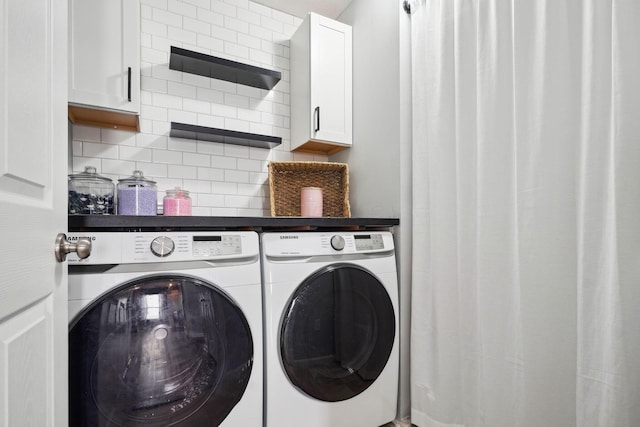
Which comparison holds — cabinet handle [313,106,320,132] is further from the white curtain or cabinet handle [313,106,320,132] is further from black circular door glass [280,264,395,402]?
black circular door glass [280,264,395,402]

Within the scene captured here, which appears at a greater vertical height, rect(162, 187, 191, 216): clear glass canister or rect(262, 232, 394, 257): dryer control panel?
rect(162, 187, 191, 216): clear glass canister

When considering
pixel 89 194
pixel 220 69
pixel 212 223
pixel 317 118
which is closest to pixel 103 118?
pixel 89 194

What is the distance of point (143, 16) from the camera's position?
1.82 m

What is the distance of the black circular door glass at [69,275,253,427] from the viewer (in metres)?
0.99

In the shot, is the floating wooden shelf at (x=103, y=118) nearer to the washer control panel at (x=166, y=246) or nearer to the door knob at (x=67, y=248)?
the washer control panel at (x=166, y=246)

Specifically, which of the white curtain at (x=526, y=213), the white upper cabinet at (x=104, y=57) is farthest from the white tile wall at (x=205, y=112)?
the white curtain at (x=526, y=213)

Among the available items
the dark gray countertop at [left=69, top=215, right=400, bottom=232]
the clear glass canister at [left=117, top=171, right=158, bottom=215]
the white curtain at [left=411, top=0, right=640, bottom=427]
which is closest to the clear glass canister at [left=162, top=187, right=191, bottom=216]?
the clear glass canister at [left=117, top=171, right=158, bottom=215]

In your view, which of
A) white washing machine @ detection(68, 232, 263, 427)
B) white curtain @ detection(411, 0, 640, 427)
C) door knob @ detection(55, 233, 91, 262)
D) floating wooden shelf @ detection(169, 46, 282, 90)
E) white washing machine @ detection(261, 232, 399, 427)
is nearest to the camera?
door knob @ detection(55, 233, 91, 262)

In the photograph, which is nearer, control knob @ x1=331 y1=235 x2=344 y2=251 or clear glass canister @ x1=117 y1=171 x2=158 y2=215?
control knob @ x1=331 y1=235 x2=344 y2=251

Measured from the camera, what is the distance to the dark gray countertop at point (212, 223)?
104 centimetres

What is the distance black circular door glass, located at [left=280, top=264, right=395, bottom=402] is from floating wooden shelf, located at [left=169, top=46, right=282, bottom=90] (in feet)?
4.00

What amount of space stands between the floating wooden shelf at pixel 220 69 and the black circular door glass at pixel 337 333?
4.00 ft

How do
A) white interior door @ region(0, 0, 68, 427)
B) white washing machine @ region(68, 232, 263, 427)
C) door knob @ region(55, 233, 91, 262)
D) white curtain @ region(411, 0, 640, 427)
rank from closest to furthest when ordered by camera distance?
white interior door @ region(0, 0, 68, 427), door knob @ region(55, 233, 91, 262), white curtain @ region(411, 0, 640, 427), white washing machine @ region(68, 232, 263, 427)

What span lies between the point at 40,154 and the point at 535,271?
4.59ft
